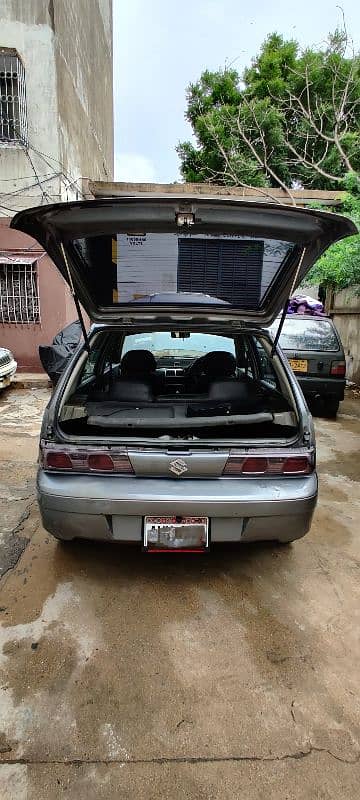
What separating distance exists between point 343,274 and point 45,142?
19.1 ft

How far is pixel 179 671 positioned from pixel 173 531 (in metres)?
0.61

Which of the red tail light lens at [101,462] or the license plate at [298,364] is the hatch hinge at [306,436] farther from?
the license plate at [298,364]

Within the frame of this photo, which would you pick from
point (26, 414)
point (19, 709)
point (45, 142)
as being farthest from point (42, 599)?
point (45, 142)

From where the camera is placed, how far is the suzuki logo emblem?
90.4 inches

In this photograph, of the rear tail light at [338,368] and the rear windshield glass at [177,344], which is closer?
the rear windshield glass at [177,344]

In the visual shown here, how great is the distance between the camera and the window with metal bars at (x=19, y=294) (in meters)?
8.85

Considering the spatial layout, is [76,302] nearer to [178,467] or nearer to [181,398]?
[181,398]

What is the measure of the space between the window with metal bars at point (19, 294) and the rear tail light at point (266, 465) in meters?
7.56

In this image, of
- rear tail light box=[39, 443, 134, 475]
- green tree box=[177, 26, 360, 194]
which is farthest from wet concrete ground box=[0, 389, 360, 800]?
green tree box=[177, 26, 360, 194]

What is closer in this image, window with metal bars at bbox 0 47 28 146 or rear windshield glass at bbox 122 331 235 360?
rear windshield glass at bbox 122 331 235 360

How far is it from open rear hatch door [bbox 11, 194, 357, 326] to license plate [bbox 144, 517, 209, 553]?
4.06ft

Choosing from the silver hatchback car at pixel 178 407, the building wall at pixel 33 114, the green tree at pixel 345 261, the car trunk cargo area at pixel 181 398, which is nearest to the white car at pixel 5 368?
the building wall at pixel 33 114

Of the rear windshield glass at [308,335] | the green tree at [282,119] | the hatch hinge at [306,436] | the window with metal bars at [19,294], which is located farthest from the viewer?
the green tree at [282,119]

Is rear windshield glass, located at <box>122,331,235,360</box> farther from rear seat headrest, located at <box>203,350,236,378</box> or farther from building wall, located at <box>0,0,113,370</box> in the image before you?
building wall, located at <box>0,0,113,370</box>
